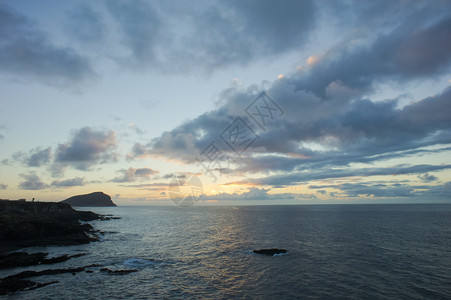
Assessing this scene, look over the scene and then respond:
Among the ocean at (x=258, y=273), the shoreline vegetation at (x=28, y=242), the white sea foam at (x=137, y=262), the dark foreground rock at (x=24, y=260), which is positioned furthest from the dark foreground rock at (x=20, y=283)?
the white sea foam at (x=137, y=262)

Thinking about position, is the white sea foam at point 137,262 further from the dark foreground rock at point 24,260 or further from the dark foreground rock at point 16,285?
the dark foreground rock at point 16,285

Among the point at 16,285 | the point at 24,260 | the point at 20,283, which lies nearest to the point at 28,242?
the point at 24,260

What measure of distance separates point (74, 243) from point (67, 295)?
37.4 metres

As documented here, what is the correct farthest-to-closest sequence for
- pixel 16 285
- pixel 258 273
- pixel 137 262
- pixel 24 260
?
pixel 137 262 < pixel 24 260 < pixel 258 273 < pixel 16 285

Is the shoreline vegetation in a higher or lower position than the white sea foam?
higher

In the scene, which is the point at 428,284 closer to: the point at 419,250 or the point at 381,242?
the point at 419,250

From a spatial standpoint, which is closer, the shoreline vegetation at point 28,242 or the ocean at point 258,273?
the ocean at point 258,273

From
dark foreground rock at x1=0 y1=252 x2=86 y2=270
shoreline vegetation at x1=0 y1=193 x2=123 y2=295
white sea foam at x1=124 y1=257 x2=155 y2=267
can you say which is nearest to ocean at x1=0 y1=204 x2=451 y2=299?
white sea foam at x1=124 y1=257 x2=155 y2=267

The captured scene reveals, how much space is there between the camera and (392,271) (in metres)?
37.1

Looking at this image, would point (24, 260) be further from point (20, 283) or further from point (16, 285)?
point (16, 285)

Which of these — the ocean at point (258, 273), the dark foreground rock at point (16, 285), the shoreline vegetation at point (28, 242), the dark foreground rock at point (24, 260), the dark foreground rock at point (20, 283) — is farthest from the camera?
the dark foreground rock at point (24, 260)

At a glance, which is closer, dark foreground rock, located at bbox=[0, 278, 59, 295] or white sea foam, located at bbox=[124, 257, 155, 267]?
dark foreground rock, located at bbox=[0, 278, 59, 295]

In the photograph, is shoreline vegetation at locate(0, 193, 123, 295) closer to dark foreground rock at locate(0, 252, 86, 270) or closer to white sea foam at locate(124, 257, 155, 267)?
dark foreground rock at locate(0, 252, 86, 270)

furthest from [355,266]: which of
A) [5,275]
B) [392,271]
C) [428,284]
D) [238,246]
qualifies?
[5,275]
